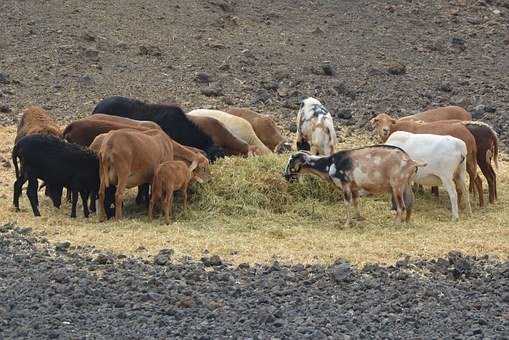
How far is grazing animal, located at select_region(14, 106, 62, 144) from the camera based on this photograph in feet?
45.0

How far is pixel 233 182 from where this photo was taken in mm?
12953

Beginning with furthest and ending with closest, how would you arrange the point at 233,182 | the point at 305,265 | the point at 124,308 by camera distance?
the point at 233,182 < the point at 305,265 < the point at 124,308

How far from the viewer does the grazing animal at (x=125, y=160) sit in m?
12.1

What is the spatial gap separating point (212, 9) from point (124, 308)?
16.8 m

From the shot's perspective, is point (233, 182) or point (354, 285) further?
point (233, 182)

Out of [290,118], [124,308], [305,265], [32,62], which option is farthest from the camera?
[32,62]

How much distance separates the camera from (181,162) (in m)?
12.6

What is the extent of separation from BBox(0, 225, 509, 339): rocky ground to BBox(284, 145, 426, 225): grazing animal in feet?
6.40

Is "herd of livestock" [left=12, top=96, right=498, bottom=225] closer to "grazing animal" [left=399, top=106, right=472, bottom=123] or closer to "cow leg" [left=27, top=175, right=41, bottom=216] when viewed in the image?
"cow leg" [left=27, top=175, right=41, bottom=216]

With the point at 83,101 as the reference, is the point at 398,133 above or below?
above

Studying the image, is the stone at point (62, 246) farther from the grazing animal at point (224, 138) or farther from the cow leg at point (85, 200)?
the grazing animal at point (224, 138)

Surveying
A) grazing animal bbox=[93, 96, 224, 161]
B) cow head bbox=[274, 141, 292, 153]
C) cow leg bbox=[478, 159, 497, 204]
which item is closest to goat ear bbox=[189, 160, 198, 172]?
grazing animal bbox=[93, 96, 224, 161]

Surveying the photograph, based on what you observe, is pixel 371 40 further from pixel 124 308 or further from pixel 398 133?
pixel 124 308

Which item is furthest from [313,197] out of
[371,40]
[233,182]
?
[371,40]
